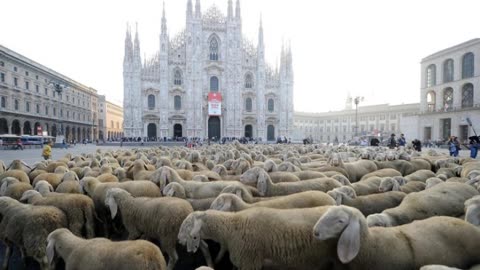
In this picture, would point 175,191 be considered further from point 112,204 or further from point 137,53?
point 137,53

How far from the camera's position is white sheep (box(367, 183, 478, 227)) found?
4223 millimetres

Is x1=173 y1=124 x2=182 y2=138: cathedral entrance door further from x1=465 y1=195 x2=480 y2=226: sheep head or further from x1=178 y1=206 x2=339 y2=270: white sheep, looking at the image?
Result: x1=465 y1=195 x2=480 y2=226: sheep head

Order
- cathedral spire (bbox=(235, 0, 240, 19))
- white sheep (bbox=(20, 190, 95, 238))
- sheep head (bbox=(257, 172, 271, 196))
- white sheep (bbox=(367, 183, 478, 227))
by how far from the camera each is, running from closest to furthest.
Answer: white sheep (bbox=(367, 183, 478, 227)) → white sheep (bbox=(20, 190, 95, 238)) → sheep head (bbox=(257, 172, 271, 196)) → cathedral spire (bbox=(235, 0, 240, 19))

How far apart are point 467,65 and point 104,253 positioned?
54947mm

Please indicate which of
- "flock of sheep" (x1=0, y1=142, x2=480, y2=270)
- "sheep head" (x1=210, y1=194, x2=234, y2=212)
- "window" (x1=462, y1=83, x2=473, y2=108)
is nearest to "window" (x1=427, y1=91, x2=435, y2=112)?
"window" (x1=462, y1=83, x2=473, y2=108)

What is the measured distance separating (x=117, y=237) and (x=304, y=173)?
13.9ft

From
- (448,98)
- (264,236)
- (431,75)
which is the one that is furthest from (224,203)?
(431,75)

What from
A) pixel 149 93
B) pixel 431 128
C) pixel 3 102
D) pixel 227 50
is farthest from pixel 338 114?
pixel 3 102

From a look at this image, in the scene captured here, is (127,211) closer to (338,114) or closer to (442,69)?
(442,69)

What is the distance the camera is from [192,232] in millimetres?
3777

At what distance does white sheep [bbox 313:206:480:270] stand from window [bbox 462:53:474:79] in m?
51.8

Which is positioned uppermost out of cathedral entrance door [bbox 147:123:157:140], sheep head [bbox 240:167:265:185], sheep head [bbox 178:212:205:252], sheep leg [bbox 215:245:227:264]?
cathedral entrance door [bbox 147:123:157:140]

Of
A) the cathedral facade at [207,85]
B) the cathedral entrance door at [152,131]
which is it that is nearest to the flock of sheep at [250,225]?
the cathedral facade at [207,85]

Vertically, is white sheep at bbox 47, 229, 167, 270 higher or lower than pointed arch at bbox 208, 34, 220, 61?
lower
